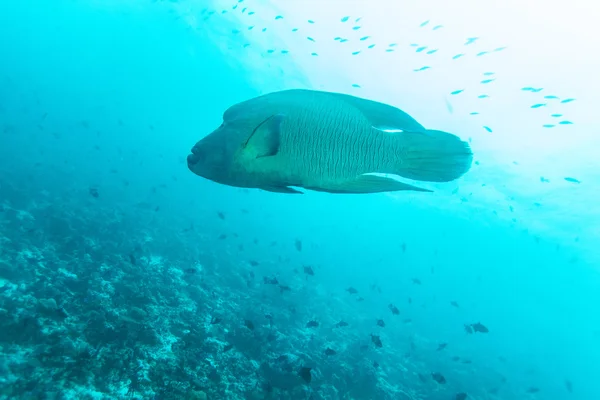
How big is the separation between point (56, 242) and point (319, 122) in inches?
584

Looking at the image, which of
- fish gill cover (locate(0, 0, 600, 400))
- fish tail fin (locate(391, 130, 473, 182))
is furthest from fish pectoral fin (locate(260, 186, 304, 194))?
fish gill cover (locate(0, 0, 600, 400))

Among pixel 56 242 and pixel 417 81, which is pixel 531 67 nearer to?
pixel 417 81

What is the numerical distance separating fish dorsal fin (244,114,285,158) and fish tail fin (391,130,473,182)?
0.42 m

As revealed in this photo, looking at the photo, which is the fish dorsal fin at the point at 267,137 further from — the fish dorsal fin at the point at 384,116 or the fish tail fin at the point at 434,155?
the fish tail fin at the point at 434,155

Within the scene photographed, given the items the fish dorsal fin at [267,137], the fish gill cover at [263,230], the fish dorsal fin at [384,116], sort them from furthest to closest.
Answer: the fish gill cover at [263,230], the fish dorsal fin at [384,116], the fish dorsal fin at [267,137]

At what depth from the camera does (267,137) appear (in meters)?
1.08

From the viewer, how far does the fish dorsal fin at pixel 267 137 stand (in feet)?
3.53

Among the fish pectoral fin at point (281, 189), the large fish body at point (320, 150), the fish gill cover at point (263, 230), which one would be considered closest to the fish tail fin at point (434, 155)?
the large fish body at point (320, 150)

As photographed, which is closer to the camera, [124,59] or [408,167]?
[408,167]

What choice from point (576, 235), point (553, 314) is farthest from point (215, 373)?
point (553, 314)

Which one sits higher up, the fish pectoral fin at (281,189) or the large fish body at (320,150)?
the large fish body at (320,150)

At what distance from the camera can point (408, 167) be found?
117 centimetres

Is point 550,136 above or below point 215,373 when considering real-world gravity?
above

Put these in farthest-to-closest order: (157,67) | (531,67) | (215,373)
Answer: (157,67) < (531,67) < (215,373)
